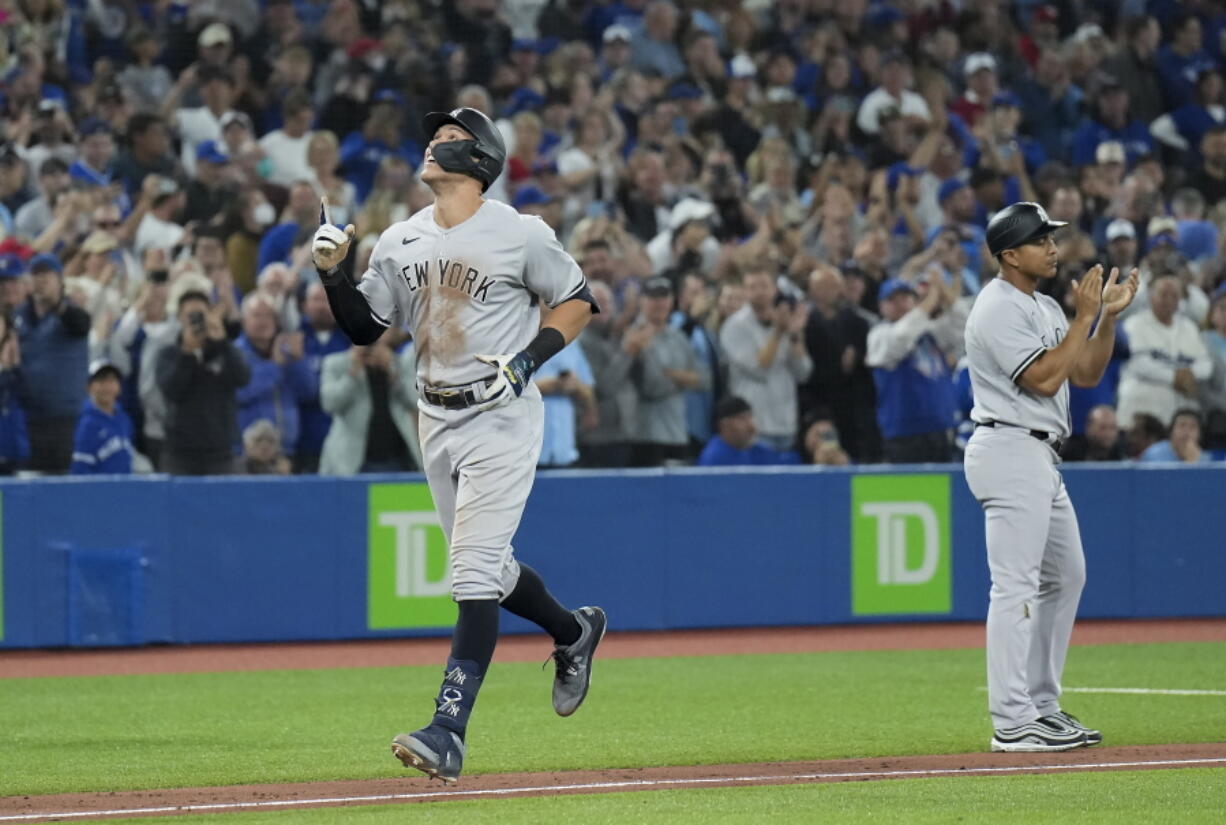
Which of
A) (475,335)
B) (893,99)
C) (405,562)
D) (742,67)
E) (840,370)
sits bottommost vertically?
(405,562)

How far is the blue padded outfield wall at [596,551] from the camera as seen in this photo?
12.8m

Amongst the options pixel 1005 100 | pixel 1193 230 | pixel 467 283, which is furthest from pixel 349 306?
pixel 1005 100

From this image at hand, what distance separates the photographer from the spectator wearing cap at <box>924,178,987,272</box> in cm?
1620

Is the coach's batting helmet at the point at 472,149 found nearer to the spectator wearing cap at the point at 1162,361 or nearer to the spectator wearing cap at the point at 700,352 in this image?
the spectator wearing cap at the point at 700,352

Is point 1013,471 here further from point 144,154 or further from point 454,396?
point 144,154

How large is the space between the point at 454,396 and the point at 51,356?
6653 millimetres

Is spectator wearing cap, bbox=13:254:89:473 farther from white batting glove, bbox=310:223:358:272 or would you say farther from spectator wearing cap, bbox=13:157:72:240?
white batting glove, bbox=310:223:358:272

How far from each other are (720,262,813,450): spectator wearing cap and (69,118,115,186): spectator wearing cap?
15.8ft

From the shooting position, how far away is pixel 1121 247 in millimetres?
16188

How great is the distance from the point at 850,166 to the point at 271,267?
18.8 ft

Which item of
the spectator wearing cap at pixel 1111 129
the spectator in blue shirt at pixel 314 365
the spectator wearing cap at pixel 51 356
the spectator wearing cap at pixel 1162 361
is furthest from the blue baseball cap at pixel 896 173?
the spectator wearing cap at pixel 51 356

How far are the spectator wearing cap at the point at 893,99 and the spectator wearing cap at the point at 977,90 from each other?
0.47 meters

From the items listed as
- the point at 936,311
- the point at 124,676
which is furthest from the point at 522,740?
the point at 936,311

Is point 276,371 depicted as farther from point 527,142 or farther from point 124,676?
point 527,142
